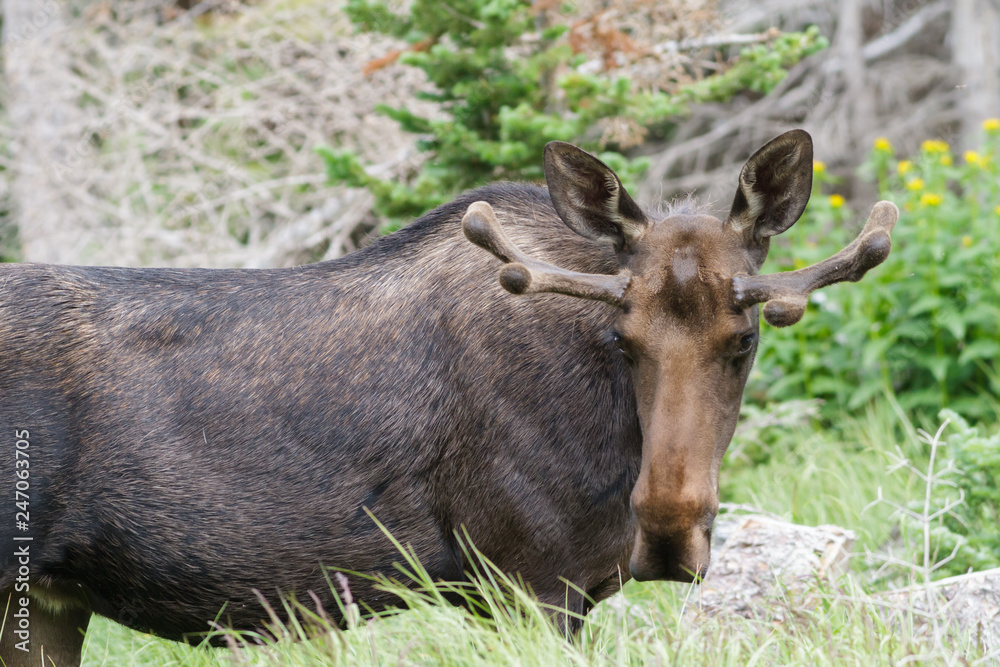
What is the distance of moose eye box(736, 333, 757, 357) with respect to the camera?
263 centimetres

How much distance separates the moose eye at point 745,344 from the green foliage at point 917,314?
10.6 feet

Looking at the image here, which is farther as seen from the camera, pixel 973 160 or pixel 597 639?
pixel 973 160

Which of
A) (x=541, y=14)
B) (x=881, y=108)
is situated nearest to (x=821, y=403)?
(x=541, y=14)

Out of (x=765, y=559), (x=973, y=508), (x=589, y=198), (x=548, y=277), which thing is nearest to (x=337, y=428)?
(x=548, y=277)

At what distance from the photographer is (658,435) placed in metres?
2.55

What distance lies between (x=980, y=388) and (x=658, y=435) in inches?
157

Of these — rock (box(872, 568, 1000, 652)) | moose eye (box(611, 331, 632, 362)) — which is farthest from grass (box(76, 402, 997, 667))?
moose eye (box(611, 331, 632, 362))

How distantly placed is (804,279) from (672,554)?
30.9 inches

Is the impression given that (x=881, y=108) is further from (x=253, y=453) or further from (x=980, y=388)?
(x=253, y=453)

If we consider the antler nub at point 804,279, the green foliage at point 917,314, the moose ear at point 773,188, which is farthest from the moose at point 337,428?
the green foliage at point 917,314

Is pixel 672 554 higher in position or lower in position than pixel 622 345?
lower

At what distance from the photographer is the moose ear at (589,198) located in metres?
2.80

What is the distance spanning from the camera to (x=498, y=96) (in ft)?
17.5

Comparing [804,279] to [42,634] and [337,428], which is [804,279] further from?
[42,634]
